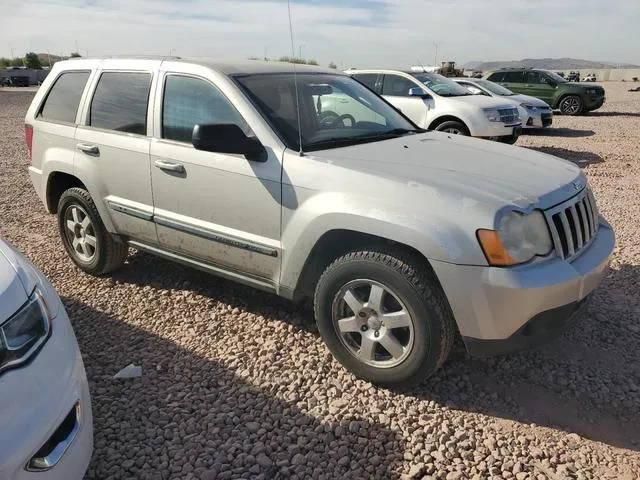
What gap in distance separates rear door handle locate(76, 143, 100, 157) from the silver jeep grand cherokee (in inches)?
0.5

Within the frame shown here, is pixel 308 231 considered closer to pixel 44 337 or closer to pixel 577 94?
pixel 44 337

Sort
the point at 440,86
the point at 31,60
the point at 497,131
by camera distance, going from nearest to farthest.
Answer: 1. the point at 497,131
2. the point at 440,86
3. the point at 31,60

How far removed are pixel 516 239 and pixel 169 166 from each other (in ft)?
7.38

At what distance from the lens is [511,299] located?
2.68 metres

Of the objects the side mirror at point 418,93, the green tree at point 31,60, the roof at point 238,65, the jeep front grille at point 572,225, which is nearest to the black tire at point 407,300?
the jeep front grille at point 572,225

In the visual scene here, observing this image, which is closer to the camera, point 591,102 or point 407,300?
point 407,300

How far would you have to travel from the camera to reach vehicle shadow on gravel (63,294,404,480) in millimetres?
2619

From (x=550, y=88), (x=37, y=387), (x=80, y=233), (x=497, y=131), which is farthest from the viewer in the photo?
(x=550, y=88)

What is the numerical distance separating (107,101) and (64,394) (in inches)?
114

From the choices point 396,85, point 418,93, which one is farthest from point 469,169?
point 396,85

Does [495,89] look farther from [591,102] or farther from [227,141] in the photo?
[227,141]

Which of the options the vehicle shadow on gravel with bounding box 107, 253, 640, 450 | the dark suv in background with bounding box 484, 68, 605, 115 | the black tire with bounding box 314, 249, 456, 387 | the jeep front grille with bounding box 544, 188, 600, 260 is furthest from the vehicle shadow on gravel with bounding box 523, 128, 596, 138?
the black tire with bounding box 314, 249, 456, 387

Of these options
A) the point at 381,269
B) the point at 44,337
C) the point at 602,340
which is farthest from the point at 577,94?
the point at 44,337

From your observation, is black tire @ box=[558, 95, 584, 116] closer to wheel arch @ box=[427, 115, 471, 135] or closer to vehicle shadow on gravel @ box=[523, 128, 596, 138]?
vehicle shadow on gravel @ box=[523, 128, 596, 138]
